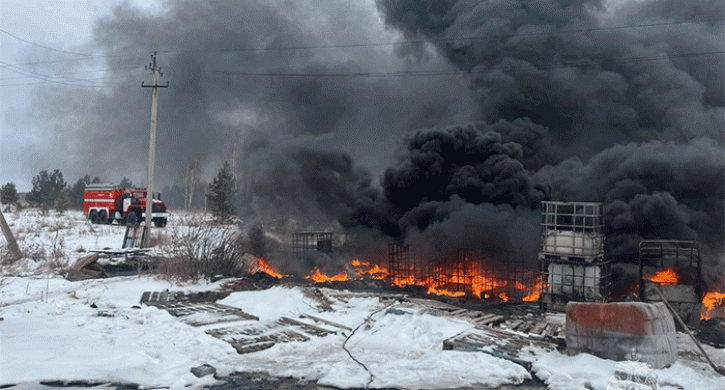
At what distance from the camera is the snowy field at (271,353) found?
6.34m

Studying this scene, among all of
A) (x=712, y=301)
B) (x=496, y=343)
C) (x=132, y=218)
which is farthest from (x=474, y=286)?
(x=132, y=218)

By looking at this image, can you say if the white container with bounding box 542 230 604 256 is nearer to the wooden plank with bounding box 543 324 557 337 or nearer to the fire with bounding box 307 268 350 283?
the wooden plank with bounding box 543 324 557 337

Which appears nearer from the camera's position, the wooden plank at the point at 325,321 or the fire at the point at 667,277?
the wooden plank at the point at 325,321

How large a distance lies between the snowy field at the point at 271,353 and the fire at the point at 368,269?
23.2 ft

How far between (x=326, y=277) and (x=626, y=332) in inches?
446

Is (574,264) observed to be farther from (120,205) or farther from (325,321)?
(120,205)

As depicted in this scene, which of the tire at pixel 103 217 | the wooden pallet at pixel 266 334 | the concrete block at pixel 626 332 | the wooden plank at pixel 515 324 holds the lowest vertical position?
the wooden pallet at pixel 266 334

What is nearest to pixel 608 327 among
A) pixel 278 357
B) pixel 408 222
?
pixel 278 357

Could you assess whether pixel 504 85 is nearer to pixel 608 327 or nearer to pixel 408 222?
pixel 408 222

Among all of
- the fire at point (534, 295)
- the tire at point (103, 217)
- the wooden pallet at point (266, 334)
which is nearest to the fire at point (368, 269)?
the fire at point (534, 295)

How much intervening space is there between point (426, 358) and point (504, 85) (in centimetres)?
1989

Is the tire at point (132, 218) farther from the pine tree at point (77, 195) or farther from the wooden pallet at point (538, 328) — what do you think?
the wooden pallet at point (538, 328)

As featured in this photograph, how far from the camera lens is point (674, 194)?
709 inches

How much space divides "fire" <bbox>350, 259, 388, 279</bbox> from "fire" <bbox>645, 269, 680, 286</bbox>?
8829 mm
